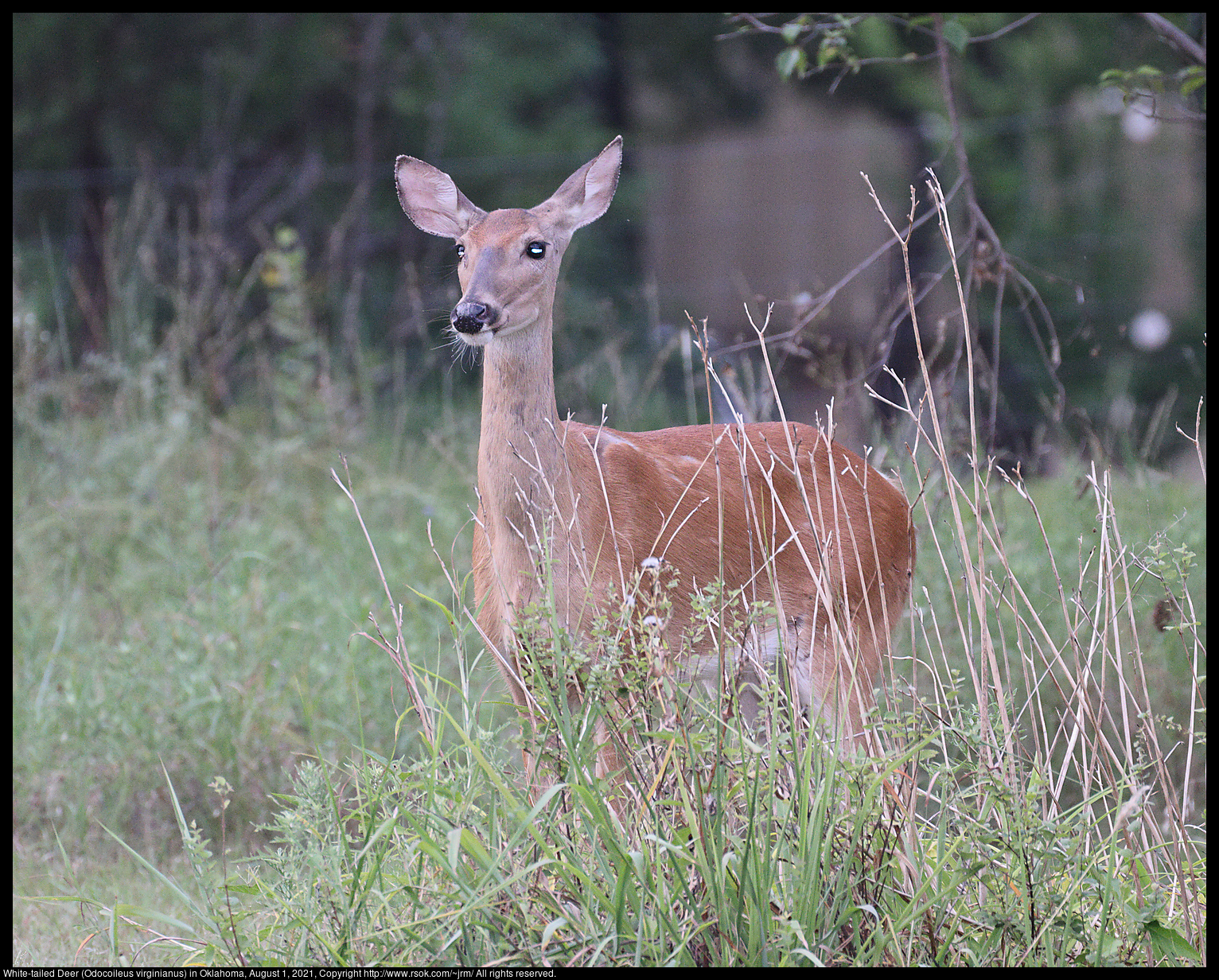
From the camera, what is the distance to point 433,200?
143 inches

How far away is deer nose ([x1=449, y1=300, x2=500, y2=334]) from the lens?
3.05m

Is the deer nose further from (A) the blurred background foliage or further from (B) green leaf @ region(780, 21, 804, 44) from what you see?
(A) the blurred background foliage

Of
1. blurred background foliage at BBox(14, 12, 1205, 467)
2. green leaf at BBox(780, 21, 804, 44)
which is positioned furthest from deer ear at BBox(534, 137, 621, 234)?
blurred background foliage at BBox(14, 12, 1205, 467)

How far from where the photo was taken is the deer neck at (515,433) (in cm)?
321

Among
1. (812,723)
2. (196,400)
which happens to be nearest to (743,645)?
(812,723)

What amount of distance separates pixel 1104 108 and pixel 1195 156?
98 centimetres

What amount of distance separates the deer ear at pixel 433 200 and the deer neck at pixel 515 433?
50 centimetres

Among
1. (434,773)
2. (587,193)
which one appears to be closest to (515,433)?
(587,193)

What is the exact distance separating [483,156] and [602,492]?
26.5 feet

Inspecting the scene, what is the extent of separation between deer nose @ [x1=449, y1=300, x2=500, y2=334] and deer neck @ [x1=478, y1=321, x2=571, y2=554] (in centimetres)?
17

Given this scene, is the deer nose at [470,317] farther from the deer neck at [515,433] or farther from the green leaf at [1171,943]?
the green leaf at [1171,943]

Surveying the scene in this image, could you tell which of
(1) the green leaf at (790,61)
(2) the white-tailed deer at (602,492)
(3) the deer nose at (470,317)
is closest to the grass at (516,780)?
(2) the white-tailed deer at (602,492)

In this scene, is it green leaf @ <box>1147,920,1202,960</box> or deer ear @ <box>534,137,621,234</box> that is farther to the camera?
deer ear @ <box>534,137,621,234</box>

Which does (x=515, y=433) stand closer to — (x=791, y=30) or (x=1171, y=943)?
(x=791, y=30)
